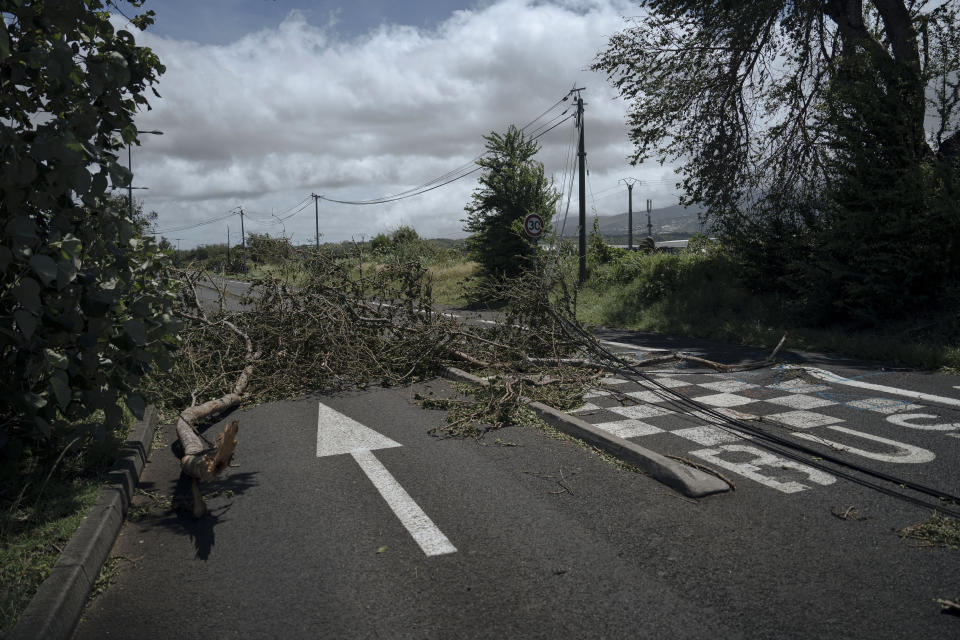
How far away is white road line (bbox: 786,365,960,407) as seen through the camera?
22.1 ft

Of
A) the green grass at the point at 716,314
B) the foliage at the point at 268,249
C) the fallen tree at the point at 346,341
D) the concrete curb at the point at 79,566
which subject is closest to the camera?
the concrete curb at the point at 79,566

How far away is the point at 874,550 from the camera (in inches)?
137

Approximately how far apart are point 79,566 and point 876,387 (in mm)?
8010

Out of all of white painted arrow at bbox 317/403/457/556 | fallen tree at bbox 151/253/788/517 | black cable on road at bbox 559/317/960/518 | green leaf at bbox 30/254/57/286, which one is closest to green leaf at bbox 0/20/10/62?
green leaf at bbox 30/254/57/286

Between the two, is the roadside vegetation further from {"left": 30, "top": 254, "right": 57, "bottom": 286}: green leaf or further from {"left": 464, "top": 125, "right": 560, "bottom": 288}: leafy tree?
{"left": 464, "top": 125, "right": 560, "bottom": 288}: leafy tree

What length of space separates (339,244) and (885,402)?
830 cm

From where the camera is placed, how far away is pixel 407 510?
4.30 meters

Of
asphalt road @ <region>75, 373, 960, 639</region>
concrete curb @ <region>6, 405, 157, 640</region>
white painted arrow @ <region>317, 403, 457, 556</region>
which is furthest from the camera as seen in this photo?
white painted arrow @ <region>317, 403, 457, 556</region>

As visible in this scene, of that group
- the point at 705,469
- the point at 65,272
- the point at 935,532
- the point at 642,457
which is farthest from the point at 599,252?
the point at 65,272

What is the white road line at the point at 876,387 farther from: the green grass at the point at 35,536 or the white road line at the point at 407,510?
the green grass at the point at 35,536

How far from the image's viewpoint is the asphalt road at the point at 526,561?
2.94 metres

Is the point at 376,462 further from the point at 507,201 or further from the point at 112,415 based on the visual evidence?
the point at 507,201

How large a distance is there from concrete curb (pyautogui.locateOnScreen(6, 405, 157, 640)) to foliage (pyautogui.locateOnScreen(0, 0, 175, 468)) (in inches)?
20.3

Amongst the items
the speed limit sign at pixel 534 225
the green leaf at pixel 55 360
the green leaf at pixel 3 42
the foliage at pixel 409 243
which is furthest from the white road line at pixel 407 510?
the foliage at pixel 409 243
